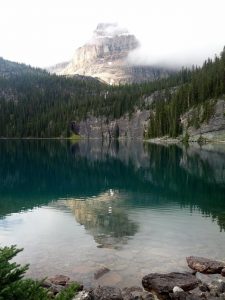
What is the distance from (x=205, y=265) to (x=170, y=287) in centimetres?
503

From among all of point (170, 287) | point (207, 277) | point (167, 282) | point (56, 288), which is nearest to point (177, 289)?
point (170, 287)

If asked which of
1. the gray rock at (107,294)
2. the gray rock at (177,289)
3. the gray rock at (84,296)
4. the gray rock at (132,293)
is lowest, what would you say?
the gray rock at (132,293)

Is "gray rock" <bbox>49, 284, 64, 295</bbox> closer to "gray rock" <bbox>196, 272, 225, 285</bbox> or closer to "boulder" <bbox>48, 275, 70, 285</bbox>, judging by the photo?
"boulder" <bbox>48, 275, 70, 285</bbox>

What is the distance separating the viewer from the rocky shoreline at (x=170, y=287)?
829 inches

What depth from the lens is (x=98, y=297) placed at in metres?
20.9

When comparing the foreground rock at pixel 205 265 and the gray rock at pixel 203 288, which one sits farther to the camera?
the foreground rock at pixel 205 265

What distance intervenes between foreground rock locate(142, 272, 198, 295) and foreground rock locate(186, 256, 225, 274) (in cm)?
192

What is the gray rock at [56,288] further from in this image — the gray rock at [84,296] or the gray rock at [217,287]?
the gray rock at [217,287]

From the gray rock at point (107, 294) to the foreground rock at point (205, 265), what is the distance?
24.2ft

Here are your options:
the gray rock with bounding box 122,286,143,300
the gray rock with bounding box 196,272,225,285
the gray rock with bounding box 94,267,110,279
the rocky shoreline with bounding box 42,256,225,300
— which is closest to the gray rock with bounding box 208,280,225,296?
the rocky shoreline with bounding box 42,256,225,300

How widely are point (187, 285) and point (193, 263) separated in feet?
14.2

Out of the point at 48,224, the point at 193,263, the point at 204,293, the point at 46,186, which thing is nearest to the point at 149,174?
the point at 46,186

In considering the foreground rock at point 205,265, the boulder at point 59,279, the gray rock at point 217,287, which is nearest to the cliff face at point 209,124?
the foreground rock at point 205,265

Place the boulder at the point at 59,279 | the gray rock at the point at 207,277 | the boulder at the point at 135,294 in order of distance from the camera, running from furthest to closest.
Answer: the gray rock at the point at 207,277, the boulder at the point at 59,279, the boulder at the point at 135,294
